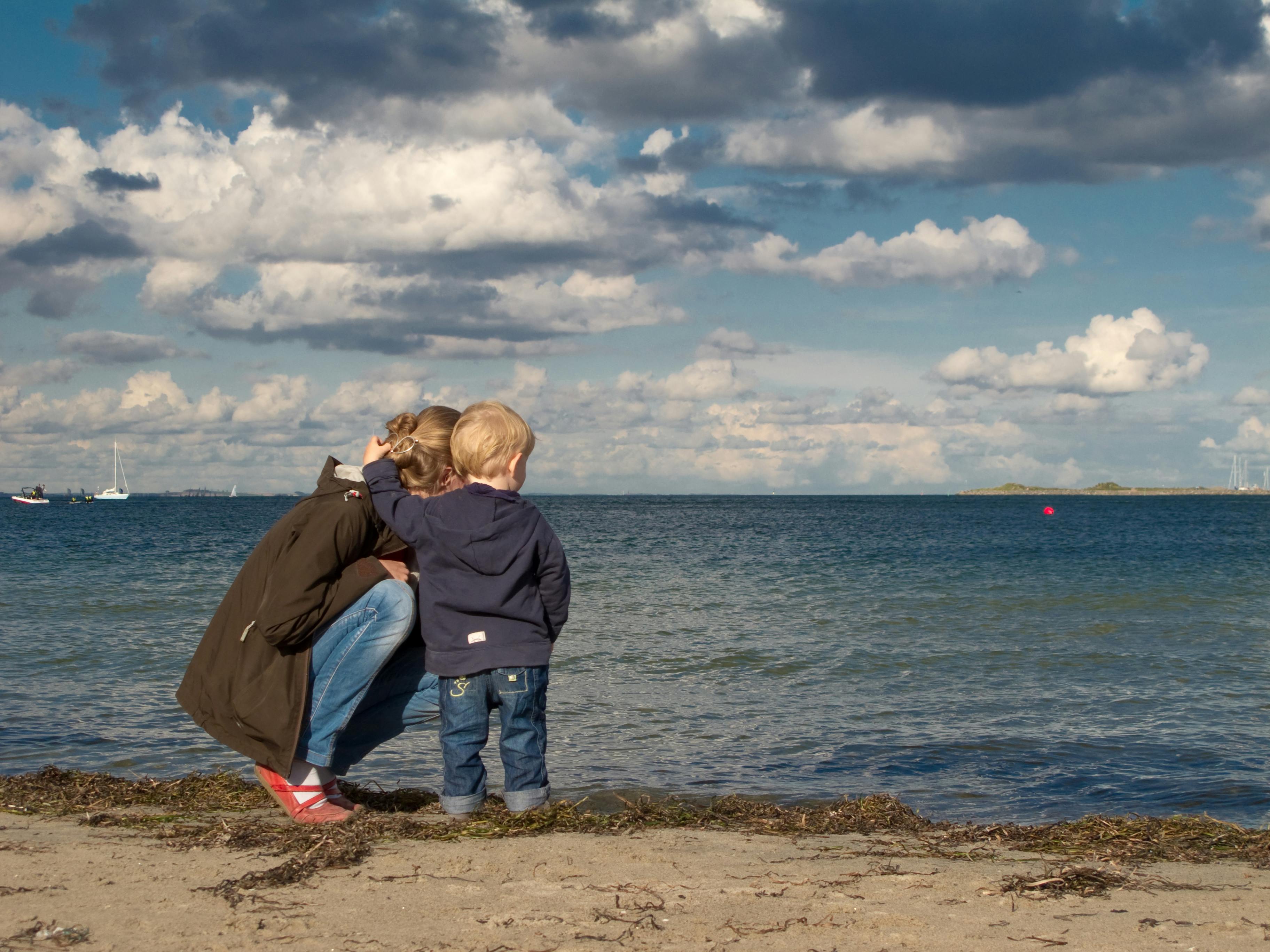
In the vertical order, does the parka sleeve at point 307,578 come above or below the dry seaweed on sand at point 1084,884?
above

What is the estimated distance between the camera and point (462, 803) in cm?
429

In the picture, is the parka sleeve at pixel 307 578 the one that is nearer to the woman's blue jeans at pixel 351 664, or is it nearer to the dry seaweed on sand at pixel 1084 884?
the woman's blue jeans at pixel 351 664

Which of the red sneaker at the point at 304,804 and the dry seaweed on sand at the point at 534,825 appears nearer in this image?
the dry seaweed on sand at the point at 534,825

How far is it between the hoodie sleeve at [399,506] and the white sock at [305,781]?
3.50 ft

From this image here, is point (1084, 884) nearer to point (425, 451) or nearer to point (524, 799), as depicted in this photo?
point (524, 799)

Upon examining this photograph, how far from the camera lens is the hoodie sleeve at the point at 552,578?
13.6 ft

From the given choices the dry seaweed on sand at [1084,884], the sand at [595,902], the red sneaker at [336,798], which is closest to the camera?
the sand at [595,902]

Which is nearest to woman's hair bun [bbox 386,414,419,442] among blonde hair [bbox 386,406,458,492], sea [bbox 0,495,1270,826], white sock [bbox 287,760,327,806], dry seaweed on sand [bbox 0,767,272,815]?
blonde hair [bbox 386,406,458,492]

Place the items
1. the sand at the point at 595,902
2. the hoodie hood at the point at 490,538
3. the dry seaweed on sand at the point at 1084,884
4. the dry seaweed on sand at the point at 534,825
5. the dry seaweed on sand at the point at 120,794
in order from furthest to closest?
the dry seaweed on sand at the point at 120,794 → the hoodie hood at the point at 490,538 → the dry seaweed on sand at the point at 534,825 → the dry seaweed on sand at the point at 1084,884 → the sand at the point at 595,902

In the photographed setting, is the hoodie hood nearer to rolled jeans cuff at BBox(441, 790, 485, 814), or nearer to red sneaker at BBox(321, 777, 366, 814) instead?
rolled jeans cuff at BBox(441, 790, 485, 814)

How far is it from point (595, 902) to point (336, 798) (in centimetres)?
164

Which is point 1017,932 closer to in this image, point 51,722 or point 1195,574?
point 51,722

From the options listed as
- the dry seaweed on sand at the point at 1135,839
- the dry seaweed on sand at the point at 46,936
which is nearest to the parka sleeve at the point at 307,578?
the dry seaweed on sand at the point at 46,936

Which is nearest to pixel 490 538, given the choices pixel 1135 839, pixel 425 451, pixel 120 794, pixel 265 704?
pixel 425 451
